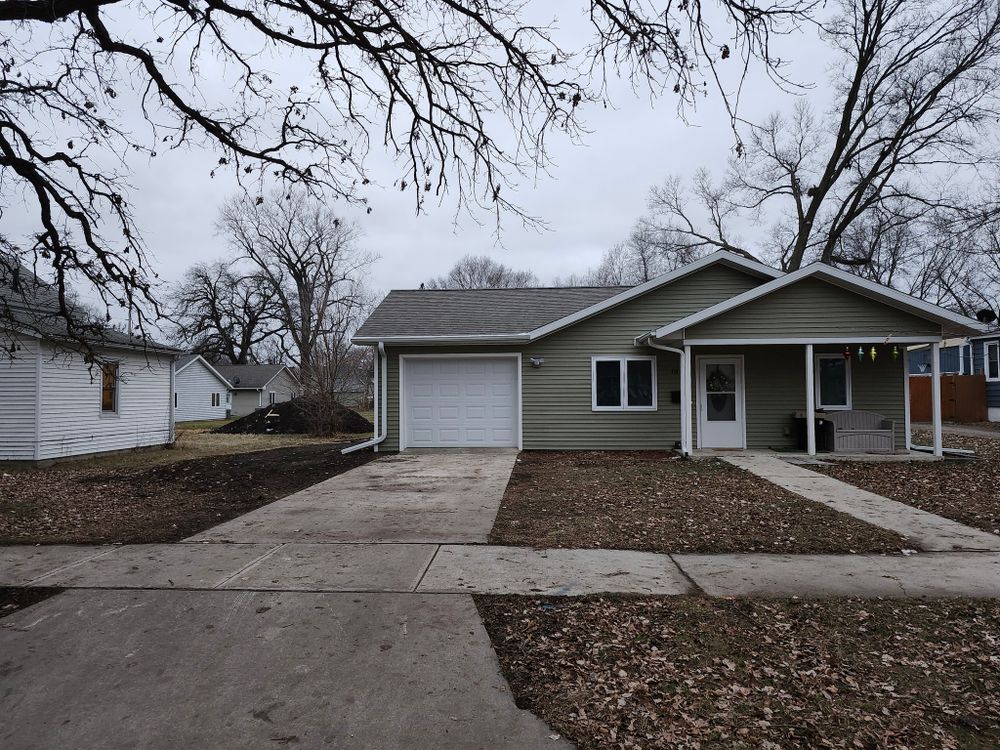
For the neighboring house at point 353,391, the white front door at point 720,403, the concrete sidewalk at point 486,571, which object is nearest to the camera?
the concrete sidewalk at point 486,571

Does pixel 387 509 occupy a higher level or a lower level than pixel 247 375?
lower

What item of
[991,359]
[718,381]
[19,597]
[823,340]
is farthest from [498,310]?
[991,359]

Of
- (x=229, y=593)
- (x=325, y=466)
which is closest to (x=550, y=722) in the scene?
(x=229, y=593)

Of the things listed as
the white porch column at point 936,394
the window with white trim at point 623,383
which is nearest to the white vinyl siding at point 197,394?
the window with white trim at point 623,383

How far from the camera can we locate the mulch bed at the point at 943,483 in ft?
24.1

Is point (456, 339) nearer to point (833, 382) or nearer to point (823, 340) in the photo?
point (823, 340)

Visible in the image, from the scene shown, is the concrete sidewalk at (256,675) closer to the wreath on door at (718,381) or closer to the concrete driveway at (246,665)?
the concrete driveway at (246,665)

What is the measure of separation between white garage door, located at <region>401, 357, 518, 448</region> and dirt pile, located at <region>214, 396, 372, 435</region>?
992cm

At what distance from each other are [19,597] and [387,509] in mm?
3771

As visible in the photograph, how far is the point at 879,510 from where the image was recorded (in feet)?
24.3

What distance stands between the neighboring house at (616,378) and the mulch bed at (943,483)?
5.88ft

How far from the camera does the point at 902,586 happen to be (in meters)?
4.60

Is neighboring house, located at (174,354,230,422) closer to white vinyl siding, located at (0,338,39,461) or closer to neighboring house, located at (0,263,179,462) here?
neighboring house, located at (0,263,179,462)

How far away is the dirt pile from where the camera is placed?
76.2ft
